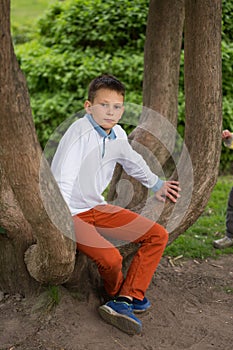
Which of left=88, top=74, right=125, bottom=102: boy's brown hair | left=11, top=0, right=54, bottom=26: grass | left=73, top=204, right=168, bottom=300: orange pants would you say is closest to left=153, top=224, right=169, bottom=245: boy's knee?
left=73, top=204, right=168, bottom=300: orange pants

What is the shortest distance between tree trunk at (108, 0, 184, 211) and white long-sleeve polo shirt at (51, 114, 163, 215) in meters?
0.56

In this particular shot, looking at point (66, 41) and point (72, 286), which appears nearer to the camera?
point (72, 286)

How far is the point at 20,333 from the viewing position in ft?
11.2

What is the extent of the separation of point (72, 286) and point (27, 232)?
0.48 m

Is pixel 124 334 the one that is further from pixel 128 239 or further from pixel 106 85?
pixel 106 85

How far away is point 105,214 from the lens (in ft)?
11.5

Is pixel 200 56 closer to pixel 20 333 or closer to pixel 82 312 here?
pixel 82 312

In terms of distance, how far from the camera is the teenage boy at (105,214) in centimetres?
335

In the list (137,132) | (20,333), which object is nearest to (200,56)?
(137,132)

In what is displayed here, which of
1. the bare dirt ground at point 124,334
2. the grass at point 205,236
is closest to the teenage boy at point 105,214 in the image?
the bare dirt ground at point 124,334

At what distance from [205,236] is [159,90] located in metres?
1.59

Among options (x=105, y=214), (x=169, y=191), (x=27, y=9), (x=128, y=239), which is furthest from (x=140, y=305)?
(x=27, y=9)

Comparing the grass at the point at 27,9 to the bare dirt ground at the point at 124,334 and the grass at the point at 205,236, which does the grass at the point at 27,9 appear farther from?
the bare dirt ground at the point at 124,334

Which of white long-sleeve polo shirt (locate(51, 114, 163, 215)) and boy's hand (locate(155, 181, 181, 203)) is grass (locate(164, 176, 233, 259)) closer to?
boy's hand (locate(155, 181, 181, 203))
